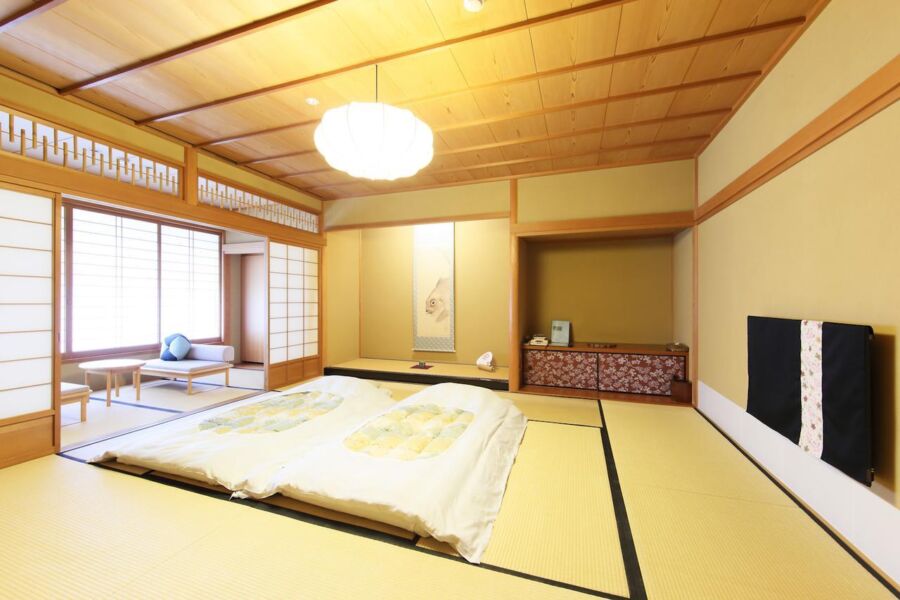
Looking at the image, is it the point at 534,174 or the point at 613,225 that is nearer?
the point at 613,225

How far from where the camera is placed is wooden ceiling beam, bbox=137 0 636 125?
1949mm

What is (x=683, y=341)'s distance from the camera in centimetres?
430

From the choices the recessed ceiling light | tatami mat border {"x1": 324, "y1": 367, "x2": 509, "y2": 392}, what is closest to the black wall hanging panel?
the recessed ceiling light

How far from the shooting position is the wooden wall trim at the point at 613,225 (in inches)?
155

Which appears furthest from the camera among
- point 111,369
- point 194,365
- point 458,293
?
point 458,293

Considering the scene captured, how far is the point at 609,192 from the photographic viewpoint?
4172 mm

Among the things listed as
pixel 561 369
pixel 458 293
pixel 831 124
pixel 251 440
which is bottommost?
pixel 251 440

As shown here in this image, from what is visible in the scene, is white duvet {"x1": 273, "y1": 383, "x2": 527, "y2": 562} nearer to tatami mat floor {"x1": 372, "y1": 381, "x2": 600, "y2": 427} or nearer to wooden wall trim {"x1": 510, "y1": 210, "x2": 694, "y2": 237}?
tatami mat floor {"x1": 372, "y1": 381, "x2": 600, "y2": 427}

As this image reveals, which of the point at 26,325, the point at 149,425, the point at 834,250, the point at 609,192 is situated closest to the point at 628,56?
the point at 834,250

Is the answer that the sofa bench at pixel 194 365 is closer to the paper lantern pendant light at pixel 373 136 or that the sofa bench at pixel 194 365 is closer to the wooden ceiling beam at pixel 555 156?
the wooden ceiling beam at pixel 555 156

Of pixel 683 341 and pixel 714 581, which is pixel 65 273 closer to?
pixel 714 581

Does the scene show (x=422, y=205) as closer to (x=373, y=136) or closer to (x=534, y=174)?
(x=534, y=174)

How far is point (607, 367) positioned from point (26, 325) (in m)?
5.43

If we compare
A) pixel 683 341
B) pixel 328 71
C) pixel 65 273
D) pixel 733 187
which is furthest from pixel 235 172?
pixel 683 341
